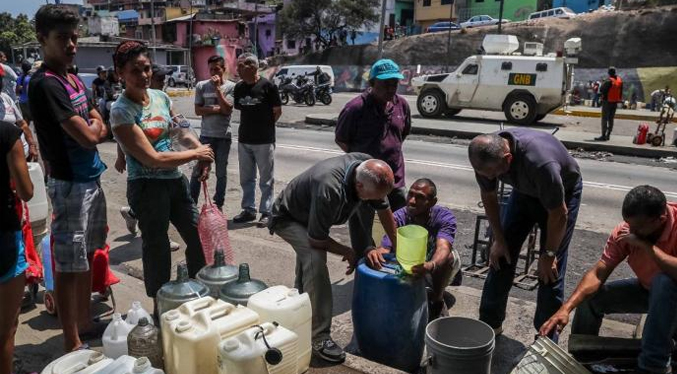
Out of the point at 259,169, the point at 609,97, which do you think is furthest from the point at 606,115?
the point at 259,169

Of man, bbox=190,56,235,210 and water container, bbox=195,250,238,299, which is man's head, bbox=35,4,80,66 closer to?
water container, bbox=195,250,238,299

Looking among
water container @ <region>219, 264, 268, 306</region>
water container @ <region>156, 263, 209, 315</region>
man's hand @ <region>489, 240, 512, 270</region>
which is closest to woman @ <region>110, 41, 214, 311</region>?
water container @ <region>156, 263, 209, 315</region>

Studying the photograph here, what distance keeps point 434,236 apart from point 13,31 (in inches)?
2765

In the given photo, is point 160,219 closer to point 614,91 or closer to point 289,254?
point 289,254

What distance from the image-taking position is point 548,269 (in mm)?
3324

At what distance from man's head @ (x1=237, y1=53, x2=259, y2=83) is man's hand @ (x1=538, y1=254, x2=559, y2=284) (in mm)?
3659

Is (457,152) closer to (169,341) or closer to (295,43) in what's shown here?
(169,341)

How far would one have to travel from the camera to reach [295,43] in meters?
52.9

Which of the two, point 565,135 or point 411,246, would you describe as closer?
point 411,246

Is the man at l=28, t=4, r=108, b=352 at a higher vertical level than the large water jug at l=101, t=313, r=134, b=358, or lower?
higher

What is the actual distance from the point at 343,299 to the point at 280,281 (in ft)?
2.03

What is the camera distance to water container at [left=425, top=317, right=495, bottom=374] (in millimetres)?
2811

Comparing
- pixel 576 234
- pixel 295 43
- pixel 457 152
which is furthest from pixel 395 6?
pixel 576 234

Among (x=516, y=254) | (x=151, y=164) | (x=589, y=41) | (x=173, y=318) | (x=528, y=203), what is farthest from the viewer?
(x=589, y=41)
